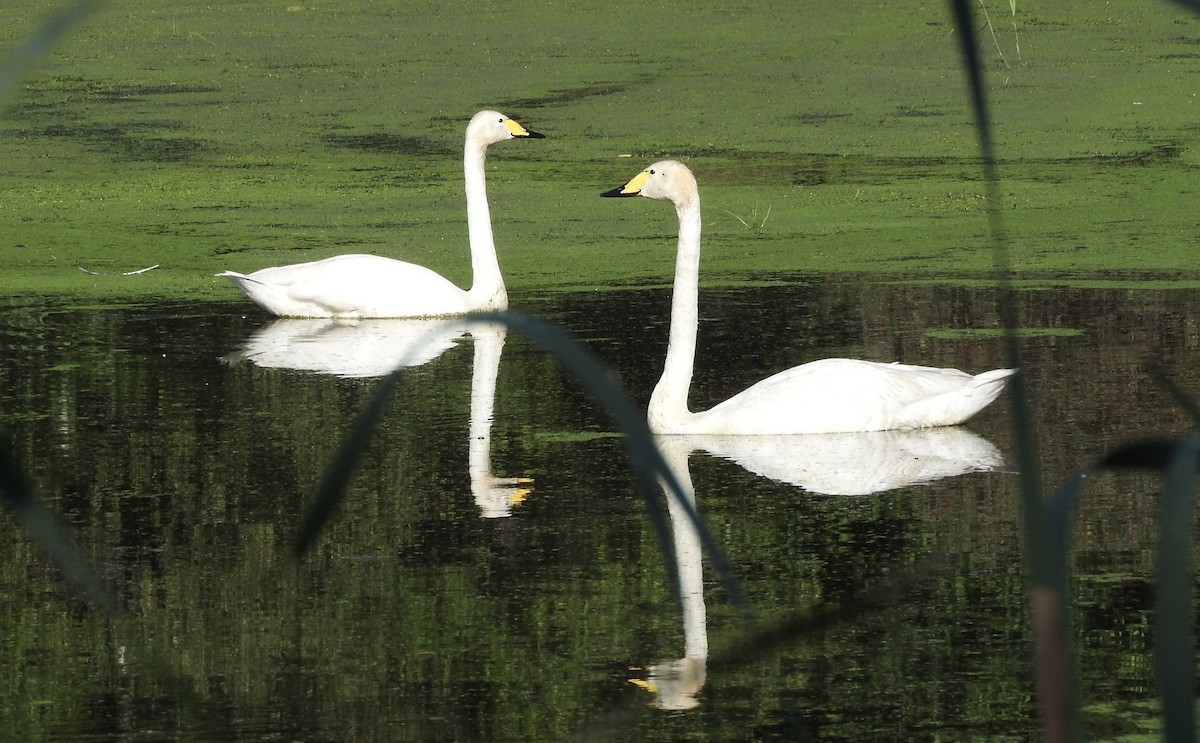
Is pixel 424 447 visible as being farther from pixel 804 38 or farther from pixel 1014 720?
pixel 804 38

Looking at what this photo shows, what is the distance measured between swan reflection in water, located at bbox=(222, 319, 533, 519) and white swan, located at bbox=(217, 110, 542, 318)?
0.08 metres

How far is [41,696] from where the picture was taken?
131 inches

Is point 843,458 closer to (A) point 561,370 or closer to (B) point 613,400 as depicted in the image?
(A) point 561,370

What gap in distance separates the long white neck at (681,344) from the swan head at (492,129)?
3134 mm

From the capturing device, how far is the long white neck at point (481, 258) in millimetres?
8016

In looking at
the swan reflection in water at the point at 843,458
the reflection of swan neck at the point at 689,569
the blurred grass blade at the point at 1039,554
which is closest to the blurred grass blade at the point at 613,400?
the blurred grass blade at the point at 1039,554

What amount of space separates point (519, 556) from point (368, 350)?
3202mm

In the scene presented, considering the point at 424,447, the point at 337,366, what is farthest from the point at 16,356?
the point at 424,447

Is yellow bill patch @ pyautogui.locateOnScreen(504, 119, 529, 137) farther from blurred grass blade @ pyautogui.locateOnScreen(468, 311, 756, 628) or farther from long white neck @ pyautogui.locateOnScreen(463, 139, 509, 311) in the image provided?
blurred grass blade @ pyautogui.locateOnScreen(468, 311, 756, 628)

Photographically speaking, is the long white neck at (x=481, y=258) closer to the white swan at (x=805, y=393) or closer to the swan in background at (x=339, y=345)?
the swan in background at (x=339, y=345)

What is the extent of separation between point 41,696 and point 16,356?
12.8ft

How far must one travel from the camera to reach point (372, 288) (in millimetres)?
7898

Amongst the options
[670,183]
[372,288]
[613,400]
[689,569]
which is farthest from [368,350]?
[613,400]

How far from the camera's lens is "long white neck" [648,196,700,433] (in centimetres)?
558
